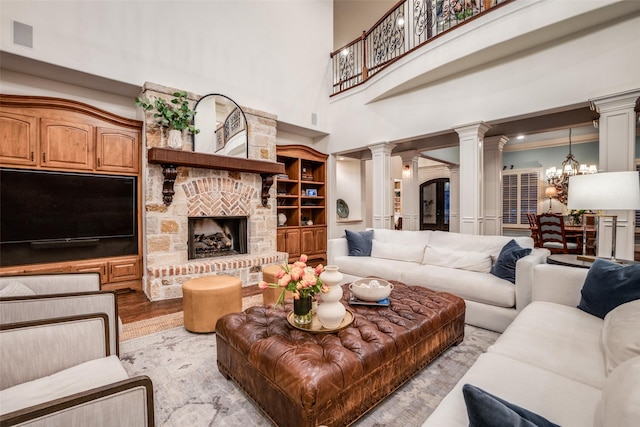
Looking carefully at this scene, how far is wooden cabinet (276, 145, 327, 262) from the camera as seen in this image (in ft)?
19.4

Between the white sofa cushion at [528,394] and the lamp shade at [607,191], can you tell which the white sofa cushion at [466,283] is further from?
the white sofa cushion at [528,394]

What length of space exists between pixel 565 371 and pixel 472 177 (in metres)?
3.38

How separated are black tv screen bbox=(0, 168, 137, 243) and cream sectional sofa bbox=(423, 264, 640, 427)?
440cm

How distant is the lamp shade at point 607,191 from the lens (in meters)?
2.16

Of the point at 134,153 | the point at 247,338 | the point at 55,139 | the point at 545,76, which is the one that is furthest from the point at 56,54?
the point at 545,76

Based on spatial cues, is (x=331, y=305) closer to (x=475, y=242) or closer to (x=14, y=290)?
(x=14, y=290)

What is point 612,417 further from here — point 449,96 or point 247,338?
point 449,96

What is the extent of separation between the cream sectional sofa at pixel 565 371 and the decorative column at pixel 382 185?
3.64 m

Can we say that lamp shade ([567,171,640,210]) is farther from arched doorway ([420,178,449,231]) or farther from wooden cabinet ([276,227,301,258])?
arched doorway ([420,178,449,231])

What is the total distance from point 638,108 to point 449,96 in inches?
89.3

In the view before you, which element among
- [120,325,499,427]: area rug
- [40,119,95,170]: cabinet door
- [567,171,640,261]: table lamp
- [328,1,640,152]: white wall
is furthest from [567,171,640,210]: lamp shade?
[40,119,95,170]: cabinet door

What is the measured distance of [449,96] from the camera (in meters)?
4.43

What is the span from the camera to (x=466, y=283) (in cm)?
291

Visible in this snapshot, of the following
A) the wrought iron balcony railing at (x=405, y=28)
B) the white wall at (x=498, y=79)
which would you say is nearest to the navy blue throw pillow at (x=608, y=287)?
the white wall at (x=498, y=79)
